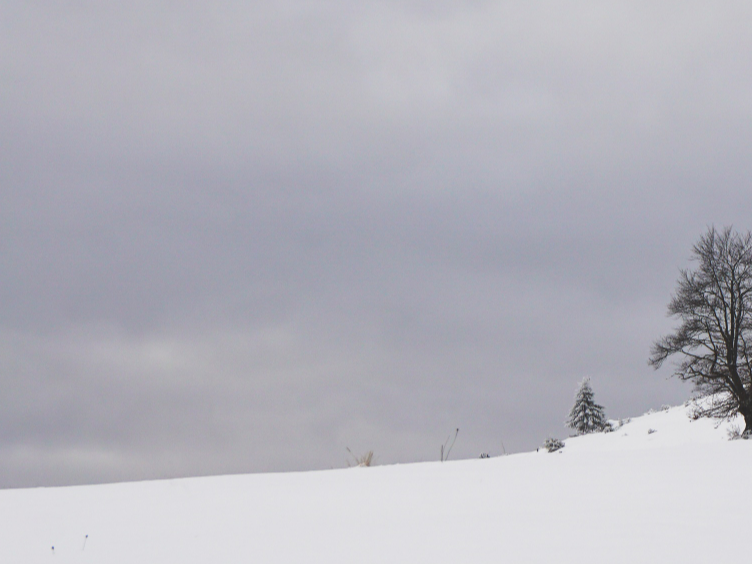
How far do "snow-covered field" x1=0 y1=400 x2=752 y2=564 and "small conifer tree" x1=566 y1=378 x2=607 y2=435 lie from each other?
36.8m

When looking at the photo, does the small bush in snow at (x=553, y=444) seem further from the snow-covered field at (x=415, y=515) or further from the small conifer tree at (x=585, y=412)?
the snow-covered field at (x=415, y=515)

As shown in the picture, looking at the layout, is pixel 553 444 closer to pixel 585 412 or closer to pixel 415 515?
pixel 585 412

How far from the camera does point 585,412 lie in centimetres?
4553

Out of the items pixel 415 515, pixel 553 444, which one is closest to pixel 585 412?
pixel 553 444

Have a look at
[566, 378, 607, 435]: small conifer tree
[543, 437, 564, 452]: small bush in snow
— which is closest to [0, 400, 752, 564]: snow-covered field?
[543, 437, 564, 452]: small bush in snow

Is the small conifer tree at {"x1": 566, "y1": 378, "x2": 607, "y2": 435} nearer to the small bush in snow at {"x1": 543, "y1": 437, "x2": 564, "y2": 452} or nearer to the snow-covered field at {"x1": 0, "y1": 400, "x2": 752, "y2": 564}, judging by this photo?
the small bush in snow at {"x1": 543, "y1": 437, "x2": 564, "y2": 452}

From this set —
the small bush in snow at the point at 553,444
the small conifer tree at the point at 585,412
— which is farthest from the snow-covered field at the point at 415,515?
the small conifer tree at the point at 585,412

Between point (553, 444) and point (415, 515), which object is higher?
point (553, 444)

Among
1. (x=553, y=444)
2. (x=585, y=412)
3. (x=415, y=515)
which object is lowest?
(x=415, y=515)

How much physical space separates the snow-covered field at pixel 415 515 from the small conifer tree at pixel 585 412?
36.8 metres

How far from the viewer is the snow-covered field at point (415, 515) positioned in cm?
517

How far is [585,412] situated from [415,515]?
41.9 metres

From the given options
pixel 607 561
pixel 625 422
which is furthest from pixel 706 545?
pixel 625 422

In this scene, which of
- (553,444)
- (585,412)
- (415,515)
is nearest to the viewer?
(415,515)
